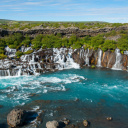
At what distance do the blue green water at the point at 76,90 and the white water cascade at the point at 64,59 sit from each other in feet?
12.8

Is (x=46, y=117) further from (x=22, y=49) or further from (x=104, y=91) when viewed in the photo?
(x=22, y=49)

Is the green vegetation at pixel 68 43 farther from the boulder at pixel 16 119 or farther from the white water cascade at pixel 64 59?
the boulder at pixel 16 119

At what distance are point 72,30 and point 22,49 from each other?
20600mm

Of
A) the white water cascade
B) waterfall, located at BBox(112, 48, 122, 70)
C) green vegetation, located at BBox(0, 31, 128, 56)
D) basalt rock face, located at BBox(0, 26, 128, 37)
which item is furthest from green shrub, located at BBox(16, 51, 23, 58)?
waterfall, located at BBox(112, 48, 122, 70)

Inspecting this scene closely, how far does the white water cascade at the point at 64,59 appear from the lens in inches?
1633

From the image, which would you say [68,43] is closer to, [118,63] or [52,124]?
[118,63]

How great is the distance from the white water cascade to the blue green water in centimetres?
390

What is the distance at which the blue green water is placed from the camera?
2297cm

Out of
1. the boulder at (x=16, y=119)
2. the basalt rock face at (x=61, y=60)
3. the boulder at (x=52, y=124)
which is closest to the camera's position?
the boulder at (x=52, y=124)

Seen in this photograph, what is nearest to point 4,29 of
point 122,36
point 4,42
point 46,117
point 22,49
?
point 4,42

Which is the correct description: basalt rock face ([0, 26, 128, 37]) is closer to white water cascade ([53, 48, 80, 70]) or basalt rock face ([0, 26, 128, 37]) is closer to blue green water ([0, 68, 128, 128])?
white water cascade ([53, 48, 80, 70])

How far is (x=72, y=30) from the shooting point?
57.4 meters

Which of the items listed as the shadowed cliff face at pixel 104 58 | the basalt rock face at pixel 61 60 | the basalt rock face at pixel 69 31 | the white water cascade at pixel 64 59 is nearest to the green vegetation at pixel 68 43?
the basalt rock face at pixel 61 60

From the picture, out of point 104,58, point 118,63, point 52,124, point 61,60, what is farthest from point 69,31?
point 52,124
